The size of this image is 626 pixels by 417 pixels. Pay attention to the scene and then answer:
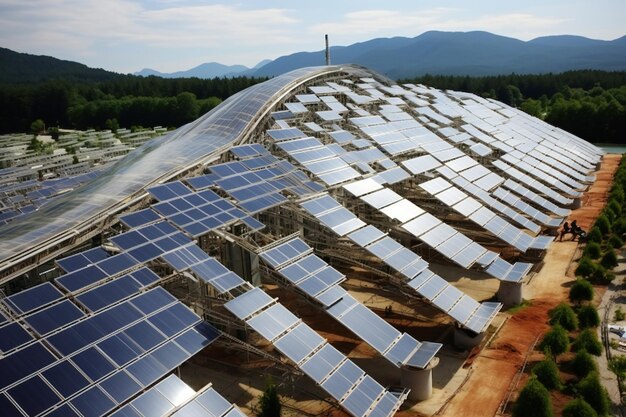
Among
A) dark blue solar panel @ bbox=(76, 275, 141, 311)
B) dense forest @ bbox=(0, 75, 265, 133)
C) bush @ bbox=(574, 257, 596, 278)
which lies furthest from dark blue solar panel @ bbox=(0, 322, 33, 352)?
dense forest @ bbox=(0, 75, 265, 133)

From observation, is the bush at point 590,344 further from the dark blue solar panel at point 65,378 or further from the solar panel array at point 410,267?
the dark blue solar panel at point 65,378

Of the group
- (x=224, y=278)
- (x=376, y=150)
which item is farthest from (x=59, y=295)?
(x=376, y=150)

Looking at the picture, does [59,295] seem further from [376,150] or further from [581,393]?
[376,150]

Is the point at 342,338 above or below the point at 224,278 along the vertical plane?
below

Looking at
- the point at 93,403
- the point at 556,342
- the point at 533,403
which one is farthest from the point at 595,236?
the point at 93,403

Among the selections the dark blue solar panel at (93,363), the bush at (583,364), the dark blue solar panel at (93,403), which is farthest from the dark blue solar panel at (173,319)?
the bush at (583,364)

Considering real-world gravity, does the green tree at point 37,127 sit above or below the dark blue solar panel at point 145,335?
below

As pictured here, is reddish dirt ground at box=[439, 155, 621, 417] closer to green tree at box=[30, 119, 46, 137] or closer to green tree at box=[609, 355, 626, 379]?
green tree at box=[609, 355, 626, 379]
